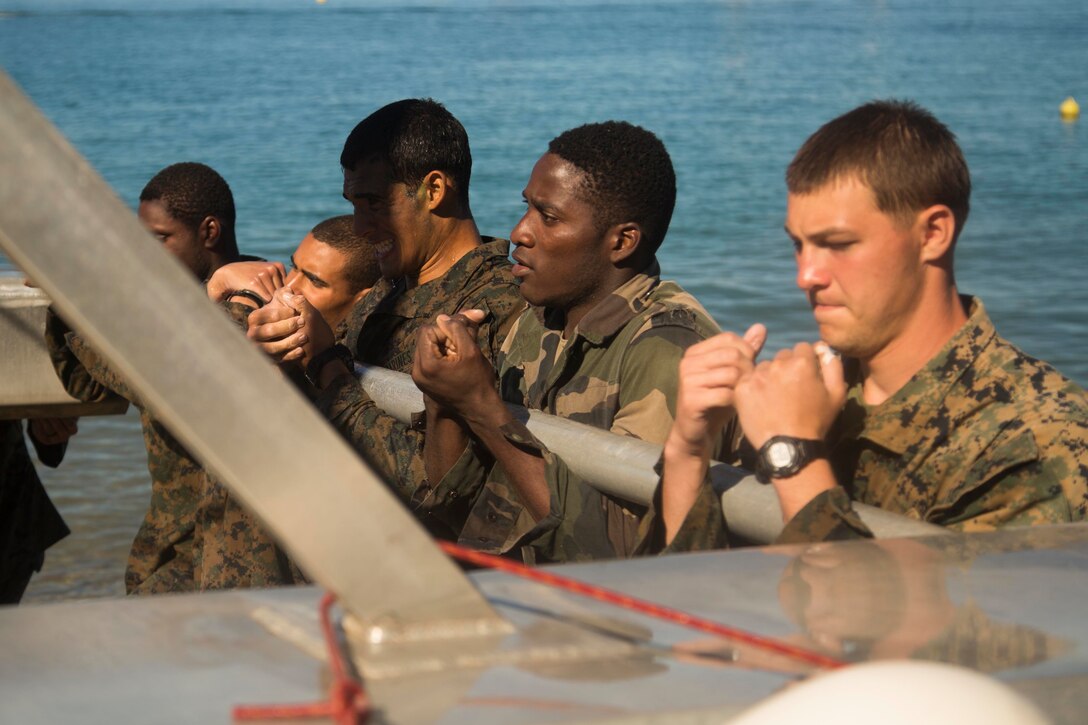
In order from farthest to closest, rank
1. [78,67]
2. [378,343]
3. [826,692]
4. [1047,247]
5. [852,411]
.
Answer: [78,67] < [1047,247] < [378,343] < [852,411] < [826,692]

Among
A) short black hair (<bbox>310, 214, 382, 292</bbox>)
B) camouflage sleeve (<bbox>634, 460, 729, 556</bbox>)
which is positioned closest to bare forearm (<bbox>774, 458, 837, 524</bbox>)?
camouflage sleeve (<bbox>634, 460, 729, 556</bbox>)

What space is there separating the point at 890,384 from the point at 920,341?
0.08 metres

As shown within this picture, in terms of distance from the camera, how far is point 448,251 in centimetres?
426

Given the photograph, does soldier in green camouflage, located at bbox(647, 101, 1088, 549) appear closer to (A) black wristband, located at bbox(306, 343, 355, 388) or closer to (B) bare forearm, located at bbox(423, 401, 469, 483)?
(B) bare forearm, located at bbox(423, 401, 469, 483)

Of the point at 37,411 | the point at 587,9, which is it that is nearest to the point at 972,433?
the point at 37,411

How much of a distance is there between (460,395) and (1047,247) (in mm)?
14541

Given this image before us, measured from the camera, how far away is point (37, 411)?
4742 millimetres

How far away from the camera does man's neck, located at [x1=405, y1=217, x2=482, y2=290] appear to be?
4230 mm

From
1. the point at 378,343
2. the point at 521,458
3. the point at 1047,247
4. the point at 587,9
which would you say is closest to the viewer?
the point at 521,458

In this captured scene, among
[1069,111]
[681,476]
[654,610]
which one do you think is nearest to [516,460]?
[681,476]

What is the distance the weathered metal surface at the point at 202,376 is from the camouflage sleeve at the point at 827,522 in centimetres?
78

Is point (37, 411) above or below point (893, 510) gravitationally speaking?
below

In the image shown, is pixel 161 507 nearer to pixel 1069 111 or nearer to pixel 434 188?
pixel 434 188

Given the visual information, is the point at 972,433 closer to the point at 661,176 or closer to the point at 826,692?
the point at 826,692
